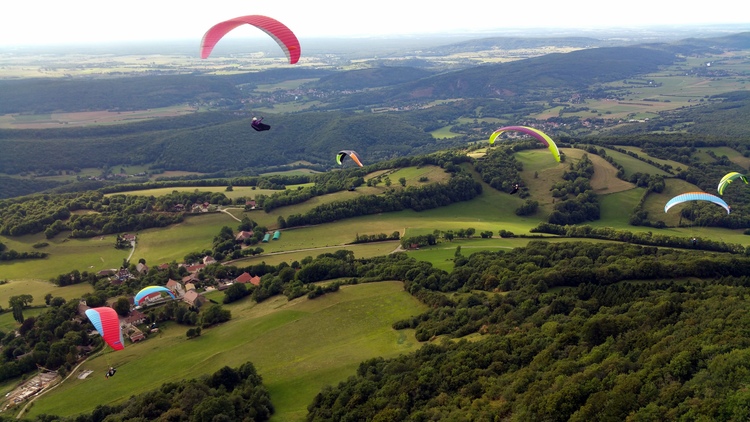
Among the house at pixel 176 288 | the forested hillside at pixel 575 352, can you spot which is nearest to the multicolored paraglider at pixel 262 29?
the forested hillside at pixel 575 352

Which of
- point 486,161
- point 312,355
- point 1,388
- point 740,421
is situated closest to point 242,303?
point 312,355

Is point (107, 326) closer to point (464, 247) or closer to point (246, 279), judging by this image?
point (246, 279)

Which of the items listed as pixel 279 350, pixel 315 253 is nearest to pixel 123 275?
pixel 315 253

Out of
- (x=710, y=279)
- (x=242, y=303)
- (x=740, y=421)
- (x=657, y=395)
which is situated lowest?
(x=242, y=303)

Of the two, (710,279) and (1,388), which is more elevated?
(710,279)

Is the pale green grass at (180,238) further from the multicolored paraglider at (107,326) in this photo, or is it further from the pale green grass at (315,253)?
the multicolored paraglider at (107,326)

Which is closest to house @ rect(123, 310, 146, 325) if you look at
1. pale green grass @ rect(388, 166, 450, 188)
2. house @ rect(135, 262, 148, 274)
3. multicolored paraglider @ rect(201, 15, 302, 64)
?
house @ rect(135, 262, 148, 274)

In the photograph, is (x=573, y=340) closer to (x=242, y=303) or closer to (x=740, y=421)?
(x=740, y=421)

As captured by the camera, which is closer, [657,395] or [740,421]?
[740,421]
